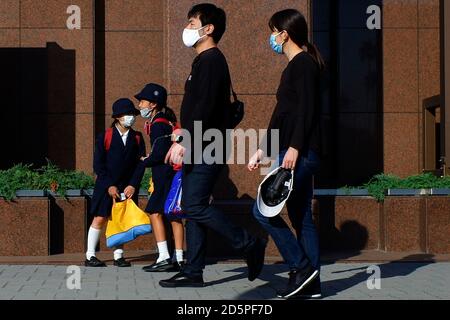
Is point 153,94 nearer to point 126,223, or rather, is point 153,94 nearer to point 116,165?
point 116,165

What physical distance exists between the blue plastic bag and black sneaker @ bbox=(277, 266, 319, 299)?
7.22ft

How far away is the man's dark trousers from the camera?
7.65 metres

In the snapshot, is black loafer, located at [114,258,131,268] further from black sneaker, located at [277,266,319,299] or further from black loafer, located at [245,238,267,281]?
black sneaker, located at [277,266,319,299]

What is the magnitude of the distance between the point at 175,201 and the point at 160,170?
0.37 m

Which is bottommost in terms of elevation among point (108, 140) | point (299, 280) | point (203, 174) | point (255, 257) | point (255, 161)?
point (299, 280)

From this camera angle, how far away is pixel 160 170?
948 centimetres

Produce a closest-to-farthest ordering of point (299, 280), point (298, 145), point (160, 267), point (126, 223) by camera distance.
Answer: point (298, 145), point (299, 280), point (160, 267), point (126, 223)

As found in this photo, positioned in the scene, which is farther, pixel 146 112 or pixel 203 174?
pixel 146 112

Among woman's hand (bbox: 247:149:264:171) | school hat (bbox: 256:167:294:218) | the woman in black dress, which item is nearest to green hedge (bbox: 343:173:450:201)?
the woman in black dress

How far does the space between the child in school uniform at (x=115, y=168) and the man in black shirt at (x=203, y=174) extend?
2.15m

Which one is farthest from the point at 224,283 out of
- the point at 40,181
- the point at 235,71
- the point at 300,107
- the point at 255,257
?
the point at 40,181

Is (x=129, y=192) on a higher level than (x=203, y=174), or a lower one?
lower
